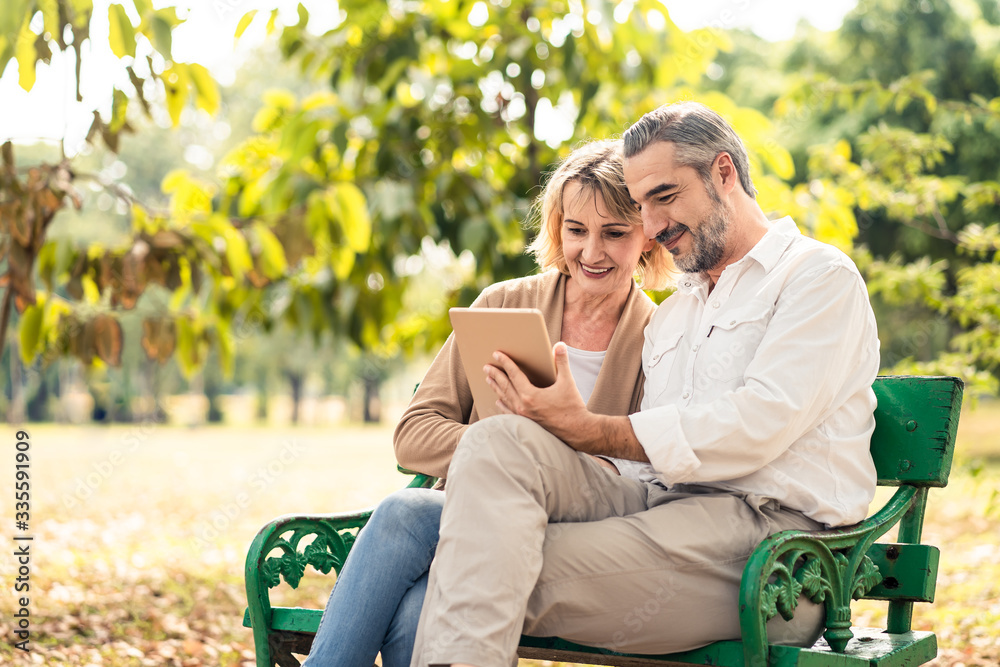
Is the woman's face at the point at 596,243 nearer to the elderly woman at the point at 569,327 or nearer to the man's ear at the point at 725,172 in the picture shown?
the elderly woman at the point at 569,327

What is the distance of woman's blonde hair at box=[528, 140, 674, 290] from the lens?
107 inches

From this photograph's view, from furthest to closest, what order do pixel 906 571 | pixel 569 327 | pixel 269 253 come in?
pixel 269 253
pixel 569 327
pixel 906 571

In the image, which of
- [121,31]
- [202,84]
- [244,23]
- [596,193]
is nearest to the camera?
[596,193]

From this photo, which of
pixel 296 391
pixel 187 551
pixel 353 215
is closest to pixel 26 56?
pixel 353 215

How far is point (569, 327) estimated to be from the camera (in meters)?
2.88

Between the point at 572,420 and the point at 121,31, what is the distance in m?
2.17

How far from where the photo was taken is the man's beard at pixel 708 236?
2465 mm

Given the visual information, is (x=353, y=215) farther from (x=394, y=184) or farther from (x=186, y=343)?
(x=186, y=343)

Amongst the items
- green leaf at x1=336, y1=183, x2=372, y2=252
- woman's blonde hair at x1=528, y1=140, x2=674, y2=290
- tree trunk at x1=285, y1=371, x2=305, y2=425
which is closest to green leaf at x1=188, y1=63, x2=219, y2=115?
green leaf at x1=336, y1=183, x2=372, y2=252

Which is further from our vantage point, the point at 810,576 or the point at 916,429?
the point at 916,429

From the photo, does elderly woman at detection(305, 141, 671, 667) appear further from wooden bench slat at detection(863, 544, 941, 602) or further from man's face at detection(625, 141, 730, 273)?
wooden bench slat at detection(863, 544, 941, 602)

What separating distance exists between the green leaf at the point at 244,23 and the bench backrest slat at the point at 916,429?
3.65 m

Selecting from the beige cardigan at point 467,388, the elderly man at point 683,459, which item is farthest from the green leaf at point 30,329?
the elderly man at point 683,459

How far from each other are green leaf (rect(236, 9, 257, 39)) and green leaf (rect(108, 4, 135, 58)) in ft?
5.27
